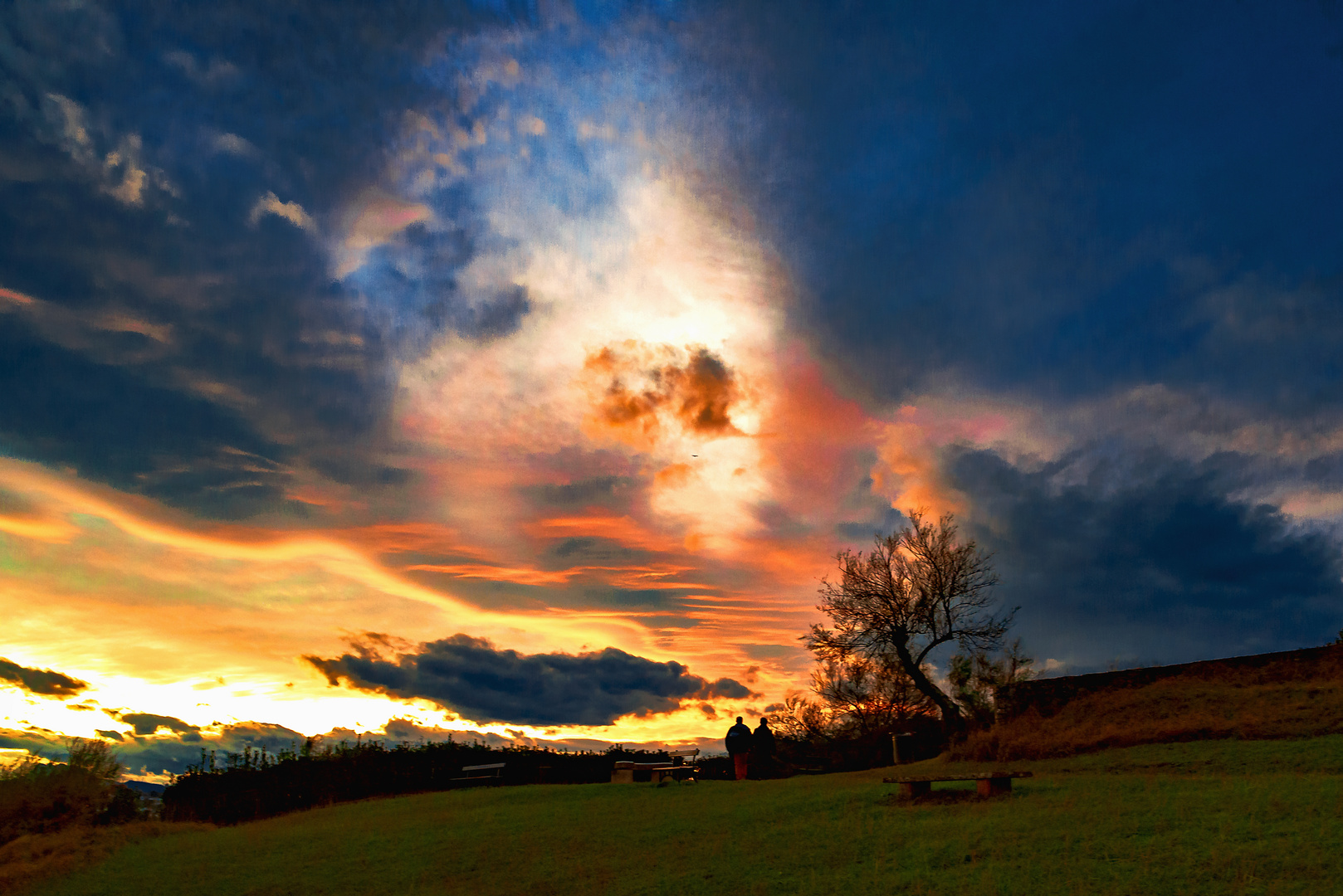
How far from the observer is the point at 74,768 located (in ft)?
85.1

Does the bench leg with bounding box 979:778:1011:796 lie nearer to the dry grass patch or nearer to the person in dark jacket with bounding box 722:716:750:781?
the dry grass patch

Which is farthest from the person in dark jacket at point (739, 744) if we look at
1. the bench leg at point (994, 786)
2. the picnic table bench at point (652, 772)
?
the bench leg at point (994, 786)

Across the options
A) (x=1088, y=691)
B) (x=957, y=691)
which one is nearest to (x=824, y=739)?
(x=957, y=691)

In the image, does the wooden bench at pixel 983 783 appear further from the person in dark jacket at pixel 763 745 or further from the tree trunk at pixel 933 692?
the tree trunk at pixel 933 692

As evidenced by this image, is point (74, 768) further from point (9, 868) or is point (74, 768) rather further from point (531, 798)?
point (531, 798)

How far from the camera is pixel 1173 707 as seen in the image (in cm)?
2583

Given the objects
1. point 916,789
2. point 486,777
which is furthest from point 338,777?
point 916,789

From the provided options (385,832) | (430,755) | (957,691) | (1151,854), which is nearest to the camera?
(1151,854)

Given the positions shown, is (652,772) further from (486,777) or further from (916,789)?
(916,789)

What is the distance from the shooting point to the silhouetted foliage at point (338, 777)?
114 ft

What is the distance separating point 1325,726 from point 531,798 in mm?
21563

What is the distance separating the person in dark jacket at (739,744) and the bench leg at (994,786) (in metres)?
11.5

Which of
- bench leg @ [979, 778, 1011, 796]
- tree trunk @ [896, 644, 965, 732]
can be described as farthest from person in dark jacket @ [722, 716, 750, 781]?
tree trunk @ [896, 644, 965, 732]

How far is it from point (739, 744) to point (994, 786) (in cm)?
1208
